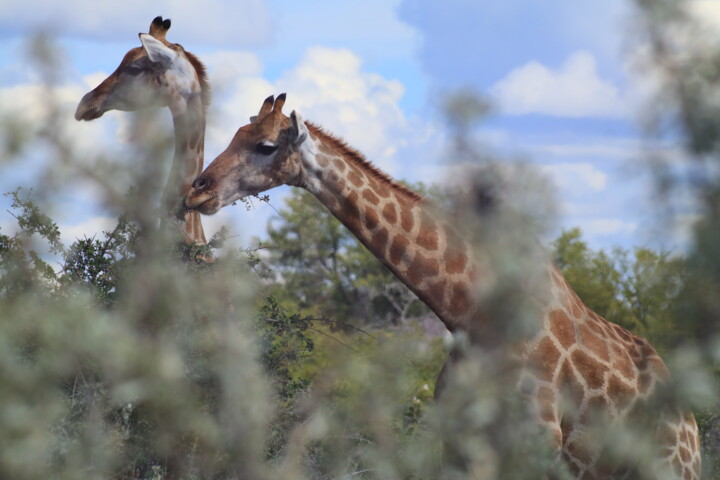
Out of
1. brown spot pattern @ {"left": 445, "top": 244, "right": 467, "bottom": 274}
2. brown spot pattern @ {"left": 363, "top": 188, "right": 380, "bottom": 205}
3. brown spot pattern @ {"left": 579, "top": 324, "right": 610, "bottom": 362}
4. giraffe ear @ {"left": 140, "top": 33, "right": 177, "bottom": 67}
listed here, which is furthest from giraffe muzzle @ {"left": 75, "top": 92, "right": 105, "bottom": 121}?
brown spot pattern @ {"left": 579, "top": 324, "right": 610, "bottom": 362}

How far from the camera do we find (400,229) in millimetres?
6676

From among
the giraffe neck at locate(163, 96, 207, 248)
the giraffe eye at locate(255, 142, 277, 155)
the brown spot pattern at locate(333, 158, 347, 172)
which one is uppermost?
the giraffe neck at locate(163, 96, 207, 248)

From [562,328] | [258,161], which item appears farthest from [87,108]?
[562,328]

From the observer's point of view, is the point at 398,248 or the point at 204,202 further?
the point at 204,202

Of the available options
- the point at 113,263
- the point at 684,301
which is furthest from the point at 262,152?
the point at 684,301

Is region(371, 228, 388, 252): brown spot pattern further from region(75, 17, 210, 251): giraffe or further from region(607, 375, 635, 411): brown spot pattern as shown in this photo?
region(75, 17, 210, 251): giraffe

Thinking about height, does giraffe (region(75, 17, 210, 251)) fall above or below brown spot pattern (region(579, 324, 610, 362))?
above

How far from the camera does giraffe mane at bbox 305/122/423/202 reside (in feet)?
23.1

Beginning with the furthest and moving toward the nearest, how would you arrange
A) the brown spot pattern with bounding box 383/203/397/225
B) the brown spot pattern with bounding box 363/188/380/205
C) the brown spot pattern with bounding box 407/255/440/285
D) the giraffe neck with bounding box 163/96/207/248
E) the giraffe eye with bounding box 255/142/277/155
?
the giraffe neck with bounding box 163/96/207/248 → the giraffe eye with bounding box 255/142/277/155 → the brown spot pattern with bounding box 363/188/380/205 → the brown spot pattern with bounding box 383/203/397/225 → the brown spot pattern with bounding box 407/255/440/285

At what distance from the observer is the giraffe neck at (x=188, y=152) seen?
9273mm

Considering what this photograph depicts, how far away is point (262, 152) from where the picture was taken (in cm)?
736

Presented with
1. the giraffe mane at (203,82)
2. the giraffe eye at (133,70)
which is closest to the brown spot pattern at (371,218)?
the giraffe mane at (203,82)

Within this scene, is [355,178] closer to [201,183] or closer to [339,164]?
[339,164]

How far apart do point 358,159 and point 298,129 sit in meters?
0.55
